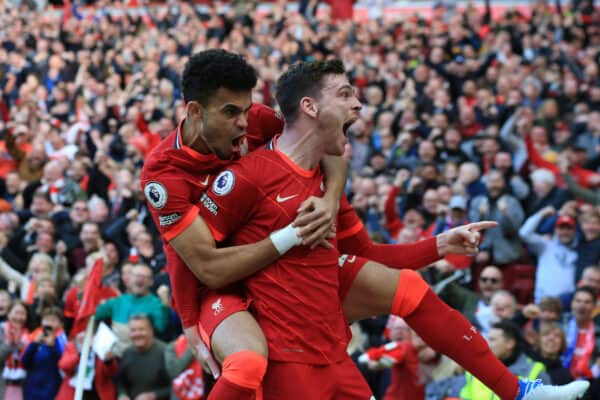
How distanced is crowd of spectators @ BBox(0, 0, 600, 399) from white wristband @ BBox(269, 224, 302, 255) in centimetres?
262

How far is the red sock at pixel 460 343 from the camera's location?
14.9 feet

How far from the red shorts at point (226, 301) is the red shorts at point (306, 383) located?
0.28m

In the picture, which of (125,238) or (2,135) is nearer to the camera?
(125,238)

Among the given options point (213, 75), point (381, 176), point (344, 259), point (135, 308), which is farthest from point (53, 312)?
point (213, 75)

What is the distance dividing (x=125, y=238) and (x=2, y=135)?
5.49 meters

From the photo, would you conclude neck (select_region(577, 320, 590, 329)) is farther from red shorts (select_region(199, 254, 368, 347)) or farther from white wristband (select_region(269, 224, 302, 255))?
white wristband (select_region(269, 224, 302, 255))

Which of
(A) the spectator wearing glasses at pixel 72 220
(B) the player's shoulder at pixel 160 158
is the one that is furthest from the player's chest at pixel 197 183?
(A) the spectator wearing glasses at pixel 72 220

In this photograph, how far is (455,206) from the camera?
351 inches

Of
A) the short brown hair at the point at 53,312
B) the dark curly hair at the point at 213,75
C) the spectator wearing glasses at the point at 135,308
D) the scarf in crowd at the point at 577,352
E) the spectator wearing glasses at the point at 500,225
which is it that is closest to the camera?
the dark curly hair at the point at 213,75

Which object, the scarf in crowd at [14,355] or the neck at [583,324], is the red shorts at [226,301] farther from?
the scarf in crowd at [14,355]

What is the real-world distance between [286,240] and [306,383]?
60 centimetres

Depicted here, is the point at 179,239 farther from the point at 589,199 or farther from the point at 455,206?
the point at 589,199

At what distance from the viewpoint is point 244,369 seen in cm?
395

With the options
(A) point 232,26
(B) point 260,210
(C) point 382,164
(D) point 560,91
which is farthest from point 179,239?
(A) point 232,26
